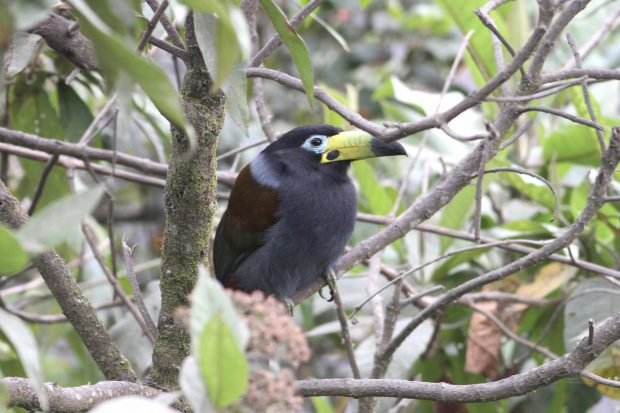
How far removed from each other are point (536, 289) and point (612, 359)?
0.38m

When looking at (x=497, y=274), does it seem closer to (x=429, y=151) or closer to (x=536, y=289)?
(x=536, y=289)

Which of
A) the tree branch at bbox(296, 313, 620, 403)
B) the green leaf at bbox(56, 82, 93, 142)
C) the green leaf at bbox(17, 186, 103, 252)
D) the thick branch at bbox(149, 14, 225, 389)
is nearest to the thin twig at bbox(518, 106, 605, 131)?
the tree branch at bbox(296, 313, 620, 403)

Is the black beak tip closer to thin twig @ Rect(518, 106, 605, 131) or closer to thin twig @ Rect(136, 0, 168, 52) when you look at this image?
thin twig @ Rect(518, 106, 605, 131)

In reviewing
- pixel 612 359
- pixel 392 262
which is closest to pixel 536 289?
pixel 612 359

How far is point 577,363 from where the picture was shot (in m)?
1.73

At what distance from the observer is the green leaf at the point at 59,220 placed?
94cm

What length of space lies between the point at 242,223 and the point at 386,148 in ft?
1.83

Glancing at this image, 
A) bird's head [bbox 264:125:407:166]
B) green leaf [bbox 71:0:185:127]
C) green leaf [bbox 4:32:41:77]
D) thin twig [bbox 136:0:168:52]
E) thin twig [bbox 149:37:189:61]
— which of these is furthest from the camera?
bird's head [bbox 264:125:407:166]

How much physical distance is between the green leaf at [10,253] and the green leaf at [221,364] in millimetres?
226

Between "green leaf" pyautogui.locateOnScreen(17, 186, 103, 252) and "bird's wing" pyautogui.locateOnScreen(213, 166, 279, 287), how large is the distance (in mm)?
Result: 1955

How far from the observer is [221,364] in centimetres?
101

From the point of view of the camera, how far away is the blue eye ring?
10.1 ft

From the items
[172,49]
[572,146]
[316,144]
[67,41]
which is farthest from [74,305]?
[572,146]

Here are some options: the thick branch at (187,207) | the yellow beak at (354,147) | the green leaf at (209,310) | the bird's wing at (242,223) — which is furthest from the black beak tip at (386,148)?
the green leaf at (209,310)
